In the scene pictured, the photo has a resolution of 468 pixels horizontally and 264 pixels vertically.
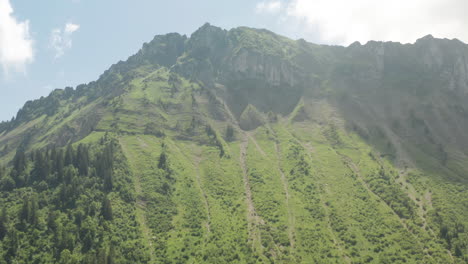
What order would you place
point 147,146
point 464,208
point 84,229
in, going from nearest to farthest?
point 84,229 < point 464,208 < point 147,146

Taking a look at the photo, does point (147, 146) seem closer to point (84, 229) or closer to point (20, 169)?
point (20, 169)

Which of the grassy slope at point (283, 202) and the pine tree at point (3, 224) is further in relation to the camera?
the grassy slope at point (283, 202)

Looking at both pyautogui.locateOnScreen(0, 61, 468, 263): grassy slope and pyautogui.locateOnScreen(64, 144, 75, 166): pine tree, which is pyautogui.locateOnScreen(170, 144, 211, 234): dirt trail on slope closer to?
pyautogui.locateOnScreen(0, 61, 468, 263): grassy slope

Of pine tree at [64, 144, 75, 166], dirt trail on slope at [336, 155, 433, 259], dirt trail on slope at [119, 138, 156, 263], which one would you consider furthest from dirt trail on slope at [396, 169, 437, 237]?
pine tree at [64, 144, 75, 166]

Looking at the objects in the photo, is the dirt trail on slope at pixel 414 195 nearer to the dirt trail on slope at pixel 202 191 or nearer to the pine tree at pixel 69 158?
the dirt trail on slope at pixel 202 191

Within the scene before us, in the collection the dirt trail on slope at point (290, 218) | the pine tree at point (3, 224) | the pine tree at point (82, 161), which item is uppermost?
the pine tree at point (82, 161)

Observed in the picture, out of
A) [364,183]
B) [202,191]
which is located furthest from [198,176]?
[364,183]

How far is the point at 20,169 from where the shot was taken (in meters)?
125

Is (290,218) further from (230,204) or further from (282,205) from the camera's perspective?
(230,204)

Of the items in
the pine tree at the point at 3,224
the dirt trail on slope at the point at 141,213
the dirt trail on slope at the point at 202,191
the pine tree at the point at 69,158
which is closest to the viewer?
the pine tree at the point at 3,224

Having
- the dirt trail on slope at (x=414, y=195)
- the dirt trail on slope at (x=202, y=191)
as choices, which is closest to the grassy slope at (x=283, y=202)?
the dirt trail on slope at (x=414, y=195)

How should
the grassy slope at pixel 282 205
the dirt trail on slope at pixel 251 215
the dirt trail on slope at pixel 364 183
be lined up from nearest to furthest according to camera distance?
1. the grassy slope at pixel 282 205
2. the dirt trail on slope at pixel 364 183
3. the dirt trail on slope at pixel 251 215

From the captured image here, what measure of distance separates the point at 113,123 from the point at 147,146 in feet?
135

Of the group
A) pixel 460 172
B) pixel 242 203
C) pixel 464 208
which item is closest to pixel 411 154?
pixel 460 172
